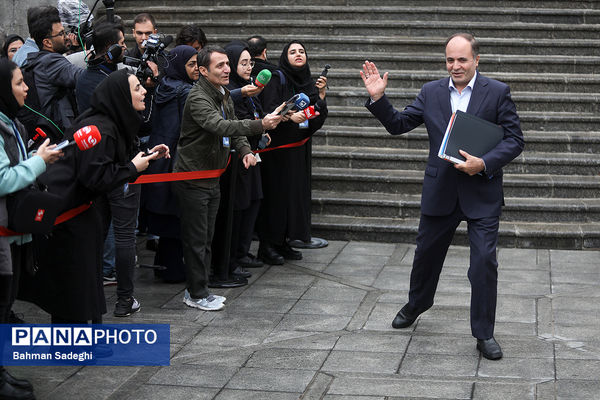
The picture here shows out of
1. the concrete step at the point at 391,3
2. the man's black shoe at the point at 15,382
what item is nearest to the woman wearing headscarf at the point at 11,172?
the man's black shoe at the point at 15,382

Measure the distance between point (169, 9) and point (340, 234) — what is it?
5.23m

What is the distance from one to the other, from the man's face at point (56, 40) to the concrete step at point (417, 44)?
190 inches

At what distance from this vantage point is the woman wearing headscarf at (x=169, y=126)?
7.71m

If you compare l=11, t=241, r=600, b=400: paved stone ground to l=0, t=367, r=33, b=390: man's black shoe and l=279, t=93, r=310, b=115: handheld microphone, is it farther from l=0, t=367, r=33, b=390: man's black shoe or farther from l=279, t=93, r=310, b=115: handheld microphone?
l=279, t=93, r=310, b=115: handheld microphone

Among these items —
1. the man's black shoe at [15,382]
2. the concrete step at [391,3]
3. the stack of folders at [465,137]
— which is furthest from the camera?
the concrete step at [391,3]

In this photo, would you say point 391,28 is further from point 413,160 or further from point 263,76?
point 263,76

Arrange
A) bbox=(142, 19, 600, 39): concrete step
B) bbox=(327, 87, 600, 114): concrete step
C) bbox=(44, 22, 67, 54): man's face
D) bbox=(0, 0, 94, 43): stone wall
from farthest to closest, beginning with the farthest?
bbox=(142, 19, 600, 39): concrete step → bbox=(0, 0, 94, 43): stone wall → bbox=(327, 87, 600, 114): concrete step → bbox=(44, 22, 67, 54): man's face

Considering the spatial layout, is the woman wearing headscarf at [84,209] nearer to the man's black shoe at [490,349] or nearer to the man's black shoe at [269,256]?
the man's black shoe at [490,349]

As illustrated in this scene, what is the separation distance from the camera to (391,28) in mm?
12570

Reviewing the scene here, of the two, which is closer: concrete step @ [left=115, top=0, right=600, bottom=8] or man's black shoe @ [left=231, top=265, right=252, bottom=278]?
man's black shoe @ [left=231, top=265, right=252, bottom=278]

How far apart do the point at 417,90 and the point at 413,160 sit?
127 centimetres

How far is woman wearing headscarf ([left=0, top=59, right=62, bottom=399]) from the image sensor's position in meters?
5.00

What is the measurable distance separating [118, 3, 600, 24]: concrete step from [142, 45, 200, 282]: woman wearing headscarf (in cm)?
548

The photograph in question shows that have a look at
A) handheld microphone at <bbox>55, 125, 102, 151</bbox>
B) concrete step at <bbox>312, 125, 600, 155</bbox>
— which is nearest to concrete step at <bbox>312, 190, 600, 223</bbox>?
concrete step at <bbox>312, 125, 600, 155</bbox>
